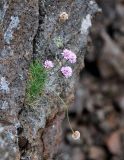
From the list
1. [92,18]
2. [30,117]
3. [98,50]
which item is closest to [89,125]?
[98,50]

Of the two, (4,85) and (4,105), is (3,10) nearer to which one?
(4,85)

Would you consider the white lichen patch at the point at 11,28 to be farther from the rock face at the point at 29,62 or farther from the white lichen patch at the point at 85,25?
the white lichen patch at the point at 85,25

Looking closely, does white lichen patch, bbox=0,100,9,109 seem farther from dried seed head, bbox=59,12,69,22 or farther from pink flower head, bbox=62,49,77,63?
dried seed head, bbox=59,12,69,22

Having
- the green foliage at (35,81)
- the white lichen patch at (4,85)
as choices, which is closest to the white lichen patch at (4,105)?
the white lichen patch at (4,85)

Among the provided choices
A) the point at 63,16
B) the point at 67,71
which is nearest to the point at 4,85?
the point at 67,71

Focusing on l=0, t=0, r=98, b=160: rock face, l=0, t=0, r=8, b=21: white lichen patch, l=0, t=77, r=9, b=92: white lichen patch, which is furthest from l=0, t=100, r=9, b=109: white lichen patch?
l=0, t=0, r=8, b=21: white lichen patch

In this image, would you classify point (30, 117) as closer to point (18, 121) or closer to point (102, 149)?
point (18, 121)
